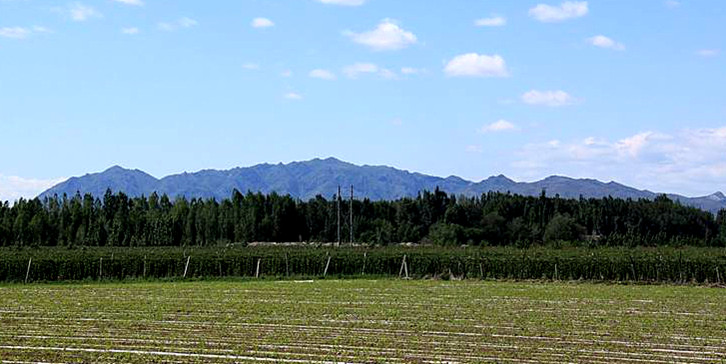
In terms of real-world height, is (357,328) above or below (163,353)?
above

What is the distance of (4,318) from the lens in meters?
22.1

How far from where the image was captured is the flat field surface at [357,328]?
15.8 meters

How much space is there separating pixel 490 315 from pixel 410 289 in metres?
12.9

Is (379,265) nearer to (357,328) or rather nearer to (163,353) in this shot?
(357,328)

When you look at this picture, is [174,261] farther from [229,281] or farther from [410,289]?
[410,289]

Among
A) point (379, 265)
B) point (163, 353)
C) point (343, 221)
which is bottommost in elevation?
point (163, 353)

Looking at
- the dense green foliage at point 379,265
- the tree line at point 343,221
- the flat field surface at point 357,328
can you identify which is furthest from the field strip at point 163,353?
the tree line at point 343,221

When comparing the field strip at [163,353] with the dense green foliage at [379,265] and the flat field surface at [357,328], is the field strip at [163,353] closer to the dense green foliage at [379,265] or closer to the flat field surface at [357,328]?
the flat field surface at [357,328]

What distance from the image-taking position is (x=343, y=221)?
11362cm

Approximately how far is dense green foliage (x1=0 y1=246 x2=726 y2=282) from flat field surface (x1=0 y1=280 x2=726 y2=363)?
51.4ft

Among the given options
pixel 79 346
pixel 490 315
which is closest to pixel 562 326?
pixel 490 315

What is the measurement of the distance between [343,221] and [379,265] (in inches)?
2442

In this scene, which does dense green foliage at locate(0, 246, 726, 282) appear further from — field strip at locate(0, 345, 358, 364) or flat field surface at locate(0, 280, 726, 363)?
field strip at locate(0, 345, 358, 364)

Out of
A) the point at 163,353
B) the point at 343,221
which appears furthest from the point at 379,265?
the point at 343,221
